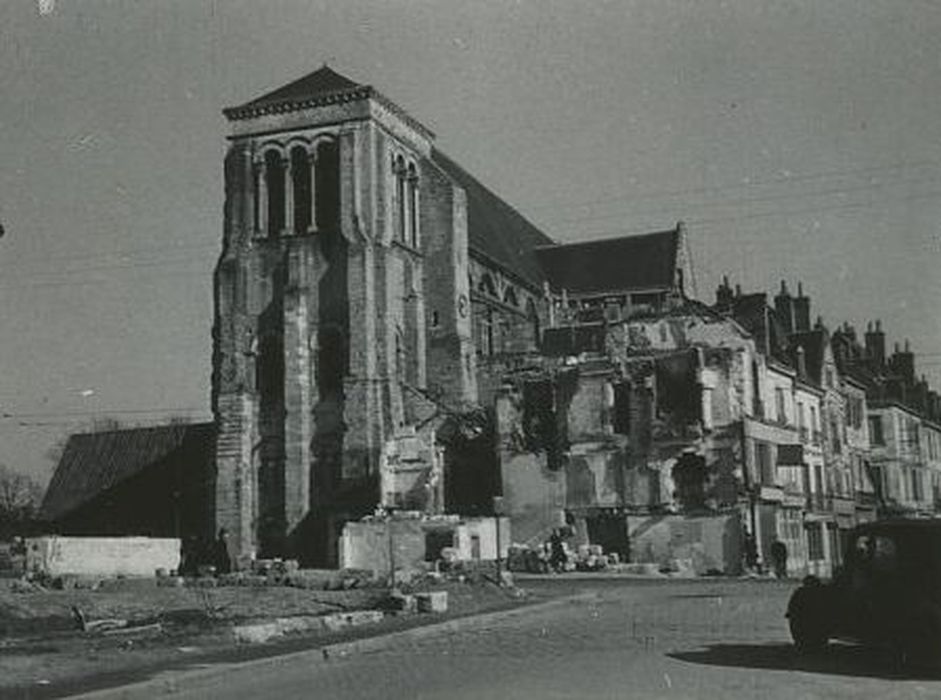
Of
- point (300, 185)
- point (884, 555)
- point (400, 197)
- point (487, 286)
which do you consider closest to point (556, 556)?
point (400, 197)

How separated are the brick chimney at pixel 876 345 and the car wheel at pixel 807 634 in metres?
56.1

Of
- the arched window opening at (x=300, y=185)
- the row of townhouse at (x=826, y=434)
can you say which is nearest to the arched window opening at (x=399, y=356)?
the arched window opening at (x=300, y=185)

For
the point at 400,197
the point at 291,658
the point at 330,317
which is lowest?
the point at 291,658

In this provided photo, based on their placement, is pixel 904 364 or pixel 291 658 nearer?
pixel 291 658

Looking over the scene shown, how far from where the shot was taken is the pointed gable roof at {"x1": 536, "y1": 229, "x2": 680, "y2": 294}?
62406 mm

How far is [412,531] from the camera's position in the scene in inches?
1515

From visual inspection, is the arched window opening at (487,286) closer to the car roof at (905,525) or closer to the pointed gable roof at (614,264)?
the pointed gable roof at (614,264)

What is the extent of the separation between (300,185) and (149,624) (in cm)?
3507

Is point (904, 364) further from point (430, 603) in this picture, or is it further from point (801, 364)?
point (430, 603)

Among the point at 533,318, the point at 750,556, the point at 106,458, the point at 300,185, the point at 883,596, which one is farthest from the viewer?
the point at 533,318

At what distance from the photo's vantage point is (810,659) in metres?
11.8

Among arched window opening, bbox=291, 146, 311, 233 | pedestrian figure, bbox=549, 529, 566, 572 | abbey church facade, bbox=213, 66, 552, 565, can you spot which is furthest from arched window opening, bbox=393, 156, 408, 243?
pedestrian figure, bbox=549, 529, 566, 572

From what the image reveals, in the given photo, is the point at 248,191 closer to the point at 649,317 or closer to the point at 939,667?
the point at 649,317

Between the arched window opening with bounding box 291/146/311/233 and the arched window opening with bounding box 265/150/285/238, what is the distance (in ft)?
1.77
